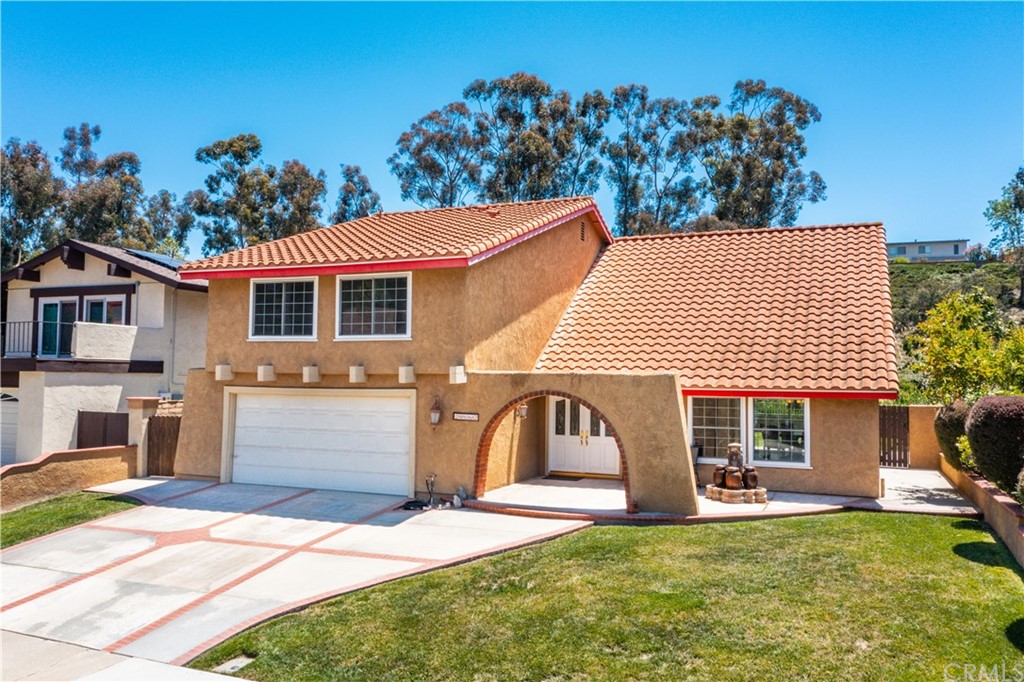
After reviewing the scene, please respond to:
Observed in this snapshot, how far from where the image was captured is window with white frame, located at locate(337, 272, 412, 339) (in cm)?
1462

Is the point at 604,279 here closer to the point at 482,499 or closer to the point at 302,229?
the point at 482,499

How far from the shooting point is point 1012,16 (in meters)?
12.2

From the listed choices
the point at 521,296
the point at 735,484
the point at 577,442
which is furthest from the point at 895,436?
the point at 521,296

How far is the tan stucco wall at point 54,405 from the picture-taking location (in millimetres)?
20250

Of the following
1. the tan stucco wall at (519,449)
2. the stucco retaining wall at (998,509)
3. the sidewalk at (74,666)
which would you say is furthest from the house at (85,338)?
the stucco retaining wall at (998,509)

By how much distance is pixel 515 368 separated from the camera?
16109 millimetres

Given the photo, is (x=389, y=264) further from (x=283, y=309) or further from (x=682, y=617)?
(x=682, y=617)

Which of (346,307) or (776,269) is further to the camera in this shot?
(776,269)

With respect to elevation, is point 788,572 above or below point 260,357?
below

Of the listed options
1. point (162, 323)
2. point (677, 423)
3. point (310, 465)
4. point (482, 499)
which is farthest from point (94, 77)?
point (677, 423)

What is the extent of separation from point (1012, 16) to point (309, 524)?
50.4 ft

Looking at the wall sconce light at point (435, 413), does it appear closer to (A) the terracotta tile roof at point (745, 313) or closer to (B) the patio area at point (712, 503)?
(B) the patio area at point (712, 503)

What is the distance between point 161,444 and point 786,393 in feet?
48.1

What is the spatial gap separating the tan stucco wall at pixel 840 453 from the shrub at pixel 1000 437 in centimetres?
355
